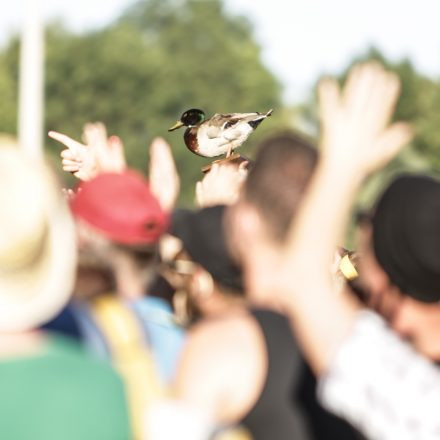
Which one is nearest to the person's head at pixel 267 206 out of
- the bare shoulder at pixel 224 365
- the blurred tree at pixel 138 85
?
the bare shoulder at pixel 224 365

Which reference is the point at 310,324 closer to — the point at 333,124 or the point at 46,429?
the point at 333,124

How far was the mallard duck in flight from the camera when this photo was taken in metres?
5.90

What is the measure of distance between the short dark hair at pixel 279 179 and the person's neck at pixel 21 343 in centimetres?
54

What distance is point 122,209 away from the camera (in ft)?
11.4

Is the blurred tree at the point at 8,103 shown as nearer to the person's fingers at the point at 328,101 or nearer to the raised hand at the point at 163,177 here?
the raised hand at the point at 163,177

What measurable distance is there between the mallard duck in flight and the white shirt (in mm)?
2697

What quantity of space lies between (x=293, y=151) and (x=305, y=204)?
0.18 m

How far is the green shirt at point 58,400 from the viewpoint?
284 centimetres

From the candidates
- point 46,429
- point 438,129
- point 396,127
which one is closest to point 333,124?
point 396,127

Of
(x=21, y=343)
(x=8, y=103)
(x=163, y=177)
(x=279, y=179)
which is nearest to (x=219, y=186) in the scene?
(x=163, y=177)

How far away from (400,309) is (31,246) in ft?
3.05

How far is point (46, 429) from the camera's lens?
9.32 feet

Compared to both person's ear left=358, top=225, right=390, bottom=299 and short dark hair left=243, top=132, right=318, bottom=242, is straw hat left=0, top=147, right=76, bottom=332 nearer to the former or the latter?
short dark hair left=243, top=132, right=318, bottom=242


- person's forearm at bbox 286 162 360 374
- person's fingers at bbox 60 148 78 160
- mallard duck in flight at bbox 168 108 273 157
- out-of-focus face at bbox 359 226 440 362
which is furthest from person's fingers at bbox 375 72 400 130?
mallard duck in flight at bbox 168 108 273 157
